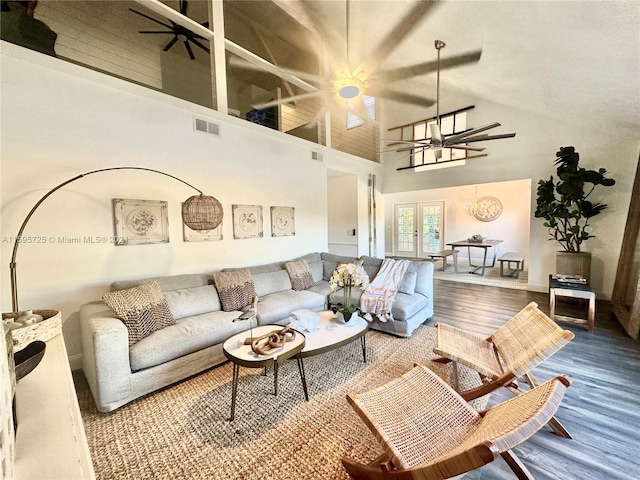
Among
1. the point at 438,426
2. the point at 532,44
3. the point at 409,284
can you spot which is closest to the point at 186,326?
the point at 438,426

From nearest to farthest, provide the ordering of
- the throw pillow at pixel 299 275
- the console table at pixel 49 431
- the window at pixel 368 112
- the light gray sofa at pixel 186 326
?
the console table at pixel 49 431
the light gray sofa at pixel 186 326
the throw pillow at pixel 299 275
the window at pixel 368 112

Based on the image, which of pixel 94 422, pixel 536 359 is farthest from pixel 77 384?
pixel 536 359

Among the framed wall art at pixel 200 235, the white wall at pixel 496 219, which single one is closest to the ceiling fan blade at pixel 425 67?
the framed wall art at pixel 200 235

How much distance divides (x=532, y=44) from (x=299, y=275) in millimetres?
3816

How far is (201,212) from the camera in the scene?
3223 mm

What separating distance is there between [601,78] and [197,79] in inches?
256

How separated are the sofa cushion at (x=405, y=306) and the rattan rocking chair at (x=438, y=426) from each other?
4.75 feet

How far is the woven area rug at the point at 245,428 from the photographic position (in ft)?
5.25

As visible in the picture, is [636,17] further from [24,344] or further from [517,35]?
[24,344]

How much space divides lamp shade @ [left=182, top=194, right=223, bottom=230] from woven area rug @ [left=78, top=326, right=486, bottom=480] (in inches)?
65.3

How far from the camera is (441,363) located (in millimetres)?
2643

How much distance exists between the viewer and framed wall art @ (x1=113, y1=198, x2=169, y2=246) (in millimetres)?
2998

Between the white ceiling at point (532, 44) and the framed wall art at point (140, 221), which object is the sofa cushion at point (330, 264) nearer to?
the framed wall art at point (140, 221)

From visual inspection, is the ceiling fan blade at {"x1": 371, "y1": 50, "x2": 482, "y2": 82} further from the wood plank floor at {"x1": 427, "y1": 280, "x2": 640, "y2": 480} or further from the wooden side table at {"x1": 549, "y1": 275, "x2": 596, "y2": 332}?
the wood plank floor at {"x1": 427, "y1": 280, "x2": 640, "y2": 480}
